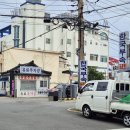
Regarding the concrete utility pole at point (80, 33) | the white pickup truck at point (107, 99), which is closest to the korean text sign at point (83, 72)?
the concrete utility pole at point (80, 33)

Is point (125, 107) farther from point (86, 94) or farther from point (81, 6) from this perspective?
point (81, 6)

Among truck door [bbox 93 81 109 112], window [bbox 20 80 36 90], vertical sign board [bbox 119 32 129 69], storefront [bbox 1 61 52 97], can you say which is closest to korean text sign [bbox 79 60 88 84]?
vertical sign board [bbox 119 32 129 69]

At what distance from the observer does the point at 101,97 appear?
1991 centimetres

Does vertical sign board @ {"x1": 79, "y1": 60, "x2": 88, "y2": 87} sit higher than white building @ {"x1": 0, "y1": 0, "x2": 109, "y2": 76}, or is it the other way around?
white building @ {"x1": 0, "y1": 0, "x2": 109, "y2": 76}

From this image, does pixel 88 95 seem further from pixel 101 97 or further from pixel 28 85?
pixel 28 85

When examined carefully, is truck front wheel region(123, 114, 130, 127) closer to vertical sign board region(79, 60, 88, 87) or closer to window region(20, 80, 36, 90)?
vertical sign board region(79, 60, 88, 87)

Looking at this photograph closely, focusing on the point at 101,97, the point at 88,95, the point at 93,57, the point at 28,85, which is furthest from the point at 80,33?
the point at 93,57

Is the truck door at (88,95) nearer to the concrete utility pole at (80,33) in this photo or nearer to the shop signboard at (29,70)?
the concrete utility pole at (80,33)

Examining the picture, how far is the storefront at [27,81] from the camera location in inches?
1821

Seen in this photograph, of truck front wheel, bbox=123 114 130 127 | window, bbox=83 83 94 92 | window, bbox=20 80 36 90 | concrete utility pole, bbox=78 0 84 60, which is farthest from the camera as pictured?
window, bbox=20 80 36 90

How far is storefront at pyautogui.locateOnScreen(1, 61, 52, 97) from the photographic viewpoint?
46250 mm

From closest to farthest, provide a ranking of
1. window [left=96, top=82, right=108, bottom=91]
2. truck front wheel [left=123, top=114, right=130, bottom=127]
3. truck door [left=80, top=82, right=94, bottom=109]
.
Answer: truck front wheel [left=123, top=114, right=130, bottom=127]
window [left=96, top=82, right=108, bottom=91]
truck door [left=80, top=82, right=94, bottom=109]

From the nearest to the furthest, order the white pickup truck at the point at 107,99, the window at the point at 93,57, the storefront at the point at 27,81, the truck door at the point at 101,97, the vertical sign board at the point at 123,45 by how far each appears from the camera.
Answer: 1. the white pickup truck at the point at 107,99
2. the truck door at the point at 101,97
3. the vertical sign board at the point at 123,45
4. the storefront at the point at 27,81
5. the window at the point at 93,57

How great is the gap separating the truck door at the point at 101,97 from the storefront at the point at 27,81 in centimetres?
2655
